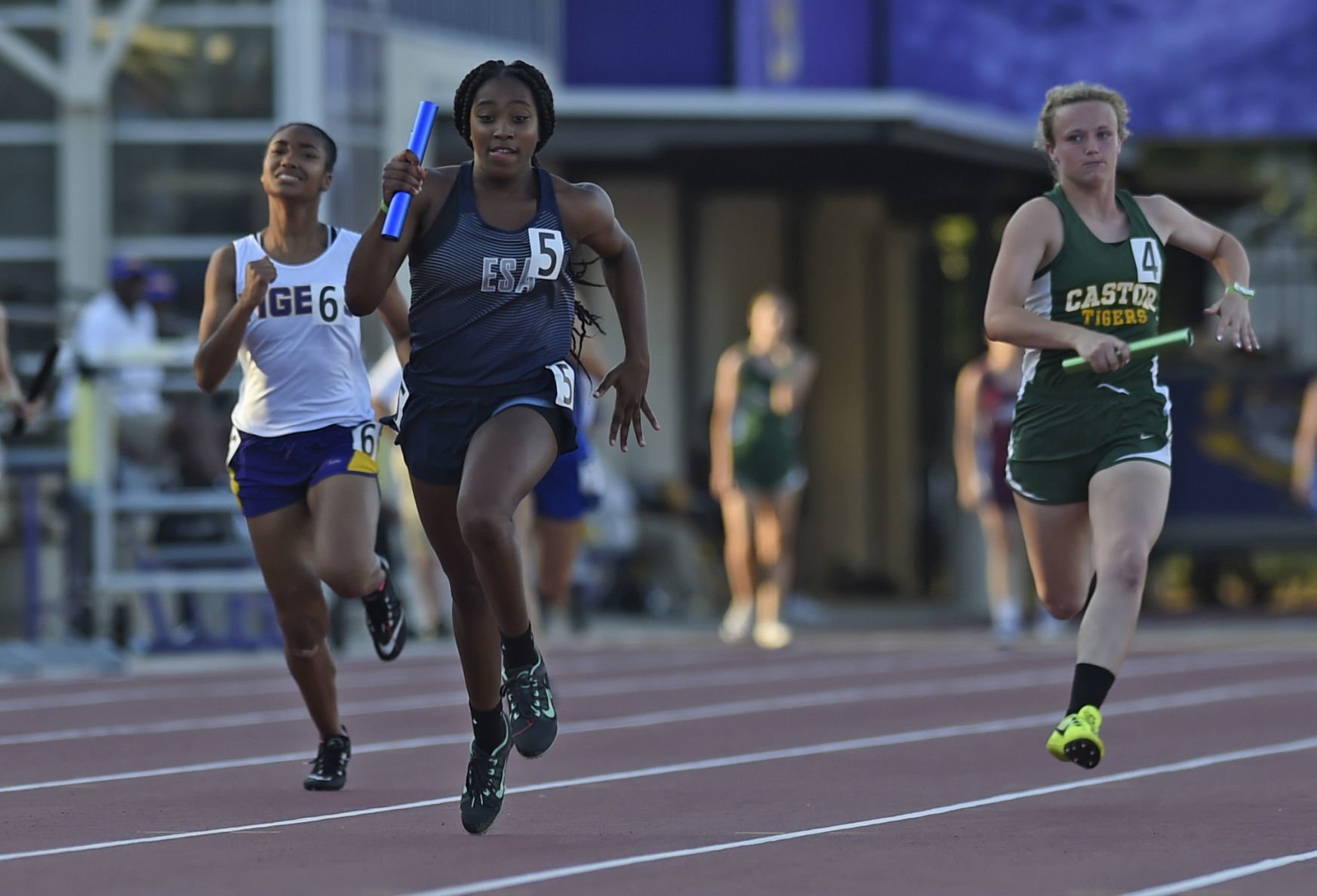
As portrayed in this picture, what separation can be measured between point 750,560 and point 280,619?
9.13 meters

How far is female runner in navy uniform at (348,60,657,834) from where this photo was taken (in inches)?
291

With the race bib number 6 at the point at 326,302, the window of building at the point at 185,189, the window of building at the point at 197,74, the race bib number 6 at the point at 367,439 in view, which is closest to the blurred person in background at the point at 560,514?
the race bib number 6 at the point at 367,439

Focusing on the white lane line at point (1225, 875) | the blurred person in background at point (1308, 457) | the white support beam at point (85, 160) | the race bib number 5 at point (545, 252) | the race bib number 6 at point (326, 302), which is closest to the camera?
the white lane line at point (1225, 875)

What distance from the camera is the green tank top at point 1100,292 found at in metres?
8.58

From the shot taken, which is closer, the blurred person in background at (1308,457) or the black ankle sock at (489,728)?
the black ankle sock at (489,728)

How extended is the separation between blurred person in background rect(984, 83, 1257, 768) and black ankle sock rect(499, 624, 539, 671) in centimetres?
185

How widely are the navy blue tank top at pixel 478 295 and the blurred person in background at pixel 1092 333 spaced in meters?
1.69

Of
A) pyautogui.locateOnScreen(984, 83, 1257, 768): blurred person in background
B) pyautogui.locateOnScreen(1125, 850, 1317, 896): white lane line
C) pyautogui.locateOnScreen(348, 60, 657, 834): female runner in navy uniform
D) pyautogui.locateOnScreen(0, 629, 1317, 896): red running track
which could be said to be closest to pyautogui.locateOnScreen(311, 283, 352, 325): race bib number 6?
pyautogui.locateOnScreen(348, 60, 657, 834): female runner in navy uniform

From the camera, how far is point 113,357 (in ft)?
52.2

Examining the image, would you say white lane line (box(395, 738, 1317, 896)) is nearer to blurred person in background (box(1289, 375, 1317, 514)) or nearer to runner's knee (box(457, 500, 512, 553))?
runner's knee (box(457, 500, 512, 553))

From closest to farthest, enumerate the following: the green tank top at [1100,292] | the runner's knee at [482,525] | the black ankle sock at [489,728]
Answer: the runner's knee at [482,525] < the black ankle sock at [489,728] < the green tank top at [1100,292]

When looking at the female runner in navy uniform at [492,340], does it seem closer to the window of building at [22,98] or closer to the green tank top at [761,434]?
the green tank top at [761,434]

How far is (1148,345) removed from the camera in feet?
27.3

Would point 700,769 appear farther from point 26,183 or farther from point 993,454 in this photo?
point 26,183
